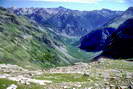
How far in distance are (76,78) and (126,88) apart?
18140 mm

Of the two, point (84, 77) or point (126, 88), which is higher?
point (84, 77)

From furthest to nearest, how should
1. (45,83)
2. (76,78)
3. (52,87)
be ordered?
(76,78)
(45,83)
(52,87)

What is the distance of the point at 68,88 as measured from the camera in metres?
50.7

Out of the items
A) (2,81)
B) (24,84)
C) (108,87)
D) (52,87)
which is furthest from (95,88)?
(2,81)

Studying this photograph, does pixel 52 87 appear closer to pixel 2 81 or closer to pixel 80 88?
pixel 80 88

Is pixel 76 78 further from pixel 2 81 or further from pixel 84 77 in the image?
pixel 2 81

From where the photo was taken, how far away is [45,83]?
5544 centimetres

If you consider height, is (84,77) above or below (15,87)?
above

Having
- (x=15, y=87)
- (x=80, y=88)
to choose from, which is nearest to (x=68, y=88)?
(x=80, y=88)

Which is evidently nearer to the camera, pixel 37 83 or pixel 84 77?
pixel 37 83

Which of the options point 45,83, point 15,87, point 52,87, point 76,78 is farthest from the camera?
point 76,78

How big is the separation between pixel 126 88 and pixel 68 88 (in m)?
11.3

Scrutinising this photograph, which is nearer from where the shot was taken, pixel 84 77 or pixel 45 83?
pixel 45 83

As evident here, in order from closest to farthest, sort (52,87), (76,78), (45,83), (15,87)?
(15,87) → (52,87) → (45,83) → (76,78)
